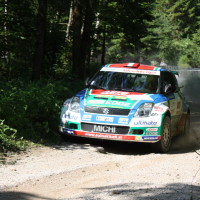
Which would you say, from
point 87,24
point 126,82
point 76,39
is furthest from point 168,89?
point 87,24

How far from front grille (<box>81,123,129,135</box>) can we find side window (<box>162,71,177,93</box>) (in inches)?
63.0

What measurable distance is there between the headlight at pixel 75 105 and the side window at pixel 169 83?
1.94 meters

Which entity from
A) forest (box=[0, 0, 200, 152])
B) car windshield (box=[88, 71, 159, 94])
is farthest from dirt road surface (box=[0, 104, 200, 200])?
car windshield (box=[88, 71, 159, 94])

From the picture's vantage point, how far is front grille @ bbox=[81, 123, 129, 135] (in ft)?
31.8

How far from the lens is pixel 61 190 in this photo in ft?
21.2

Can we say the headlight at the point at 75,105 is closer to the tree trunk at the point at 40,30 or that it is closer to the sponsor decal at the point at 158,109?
the sponsor decal at the point at 158,109

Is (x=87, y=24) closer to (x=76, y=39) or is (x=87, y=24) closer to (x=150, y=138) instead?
(x=76, y=39)

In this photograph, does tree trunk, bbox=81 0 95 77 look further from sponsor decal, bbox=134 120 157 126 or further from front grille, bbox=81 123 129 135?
sponsor decal, bbox=134 120 157 126

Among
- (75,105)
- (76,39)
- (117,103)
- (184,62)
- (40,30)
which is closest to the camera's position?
(117,103)

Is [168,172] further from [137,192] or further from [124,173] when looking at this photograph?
[137,192]

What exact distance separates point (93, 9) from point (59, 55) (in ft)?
13.8

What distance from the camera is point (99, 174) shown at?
756 centimetres

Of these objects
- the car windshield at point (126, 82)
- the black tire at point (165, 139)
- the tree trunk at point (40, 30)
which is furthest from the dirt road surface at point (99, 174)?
the tree trunk at point (40, 30)

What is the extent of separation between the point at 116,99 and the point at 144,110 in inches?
24.9
